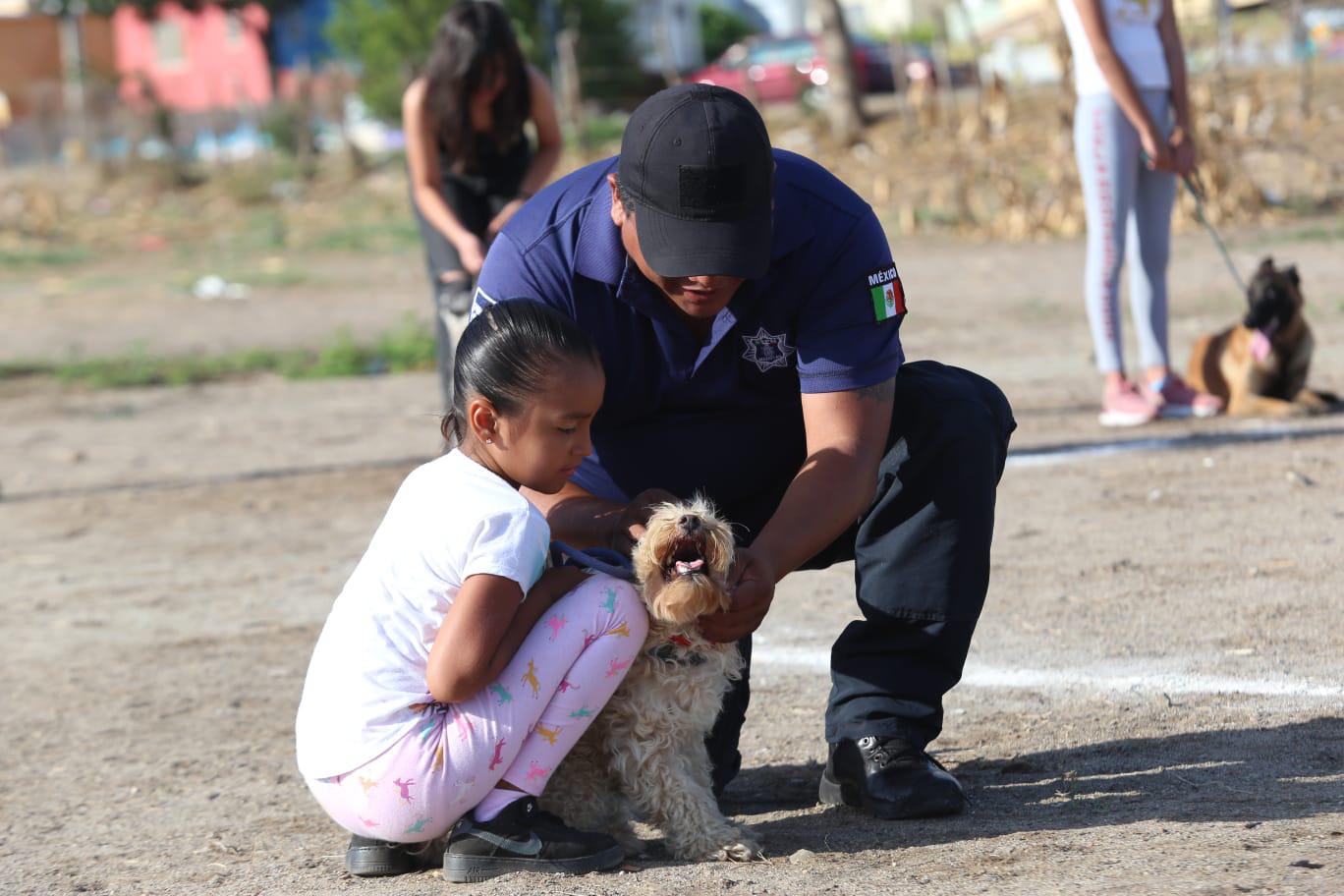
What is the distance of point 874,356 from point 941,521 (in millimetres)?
374

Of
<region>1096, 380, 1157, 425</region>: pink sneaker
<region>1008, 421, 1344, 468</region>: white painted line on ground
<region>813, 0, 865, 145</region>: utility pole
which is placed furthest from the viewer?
<region>813, 0, 865, 145</region>: utility pole

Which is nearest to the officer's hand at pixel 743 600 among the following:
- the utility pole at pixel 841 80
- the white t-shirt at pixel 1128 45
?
the white t-shirt at pixel 1128 45

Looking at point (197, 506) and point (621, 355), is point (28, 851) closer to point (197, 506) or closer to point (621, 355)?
point (621, 355)

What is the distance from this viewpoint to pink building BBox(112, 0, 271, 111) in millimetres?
49906

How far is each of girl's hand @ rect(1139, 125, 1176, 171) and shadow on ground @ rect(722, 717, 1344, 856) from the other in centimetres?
384

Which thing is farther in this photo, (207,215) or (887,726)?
(207,215)

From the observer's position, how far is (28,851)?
360 cm

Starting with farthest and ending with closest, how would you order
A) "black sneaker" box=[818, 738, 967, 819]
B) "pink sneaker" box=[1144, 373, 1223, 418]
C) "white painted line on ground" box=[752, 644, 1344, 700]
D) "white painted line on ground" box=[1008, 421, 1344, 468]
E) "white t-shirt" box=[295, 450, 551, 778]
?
"pink sneaker" box=[1144, 373, 1223, 418], "white painted line on ground" box=[1008, 421, 1344, 468], "white painted line on ground" box=[752, 644, 1344, 700], "black sneaker" box=[818, 738, 967, 819], "white t-shirt" box=[295, 450, 551, 778]

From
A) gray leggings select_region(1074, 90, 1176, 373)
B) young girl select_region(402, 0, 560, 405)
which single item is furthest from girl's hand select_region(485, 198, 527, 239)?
gray leggings select_region(1074, 90, 1176, 373)

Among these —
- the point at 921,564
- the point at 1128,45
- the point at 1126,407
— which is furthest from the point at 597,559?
the point at 1128,45

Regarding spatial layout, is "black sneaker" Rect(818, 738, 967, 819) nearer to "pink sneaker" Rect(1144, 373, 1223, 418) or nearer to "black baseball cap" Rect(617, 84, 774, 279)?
"black baseball cap" Rect(617, 84, 774, 279)

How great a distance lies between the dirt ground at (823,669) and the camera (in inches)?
125

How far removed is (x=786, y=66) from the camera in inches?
1303

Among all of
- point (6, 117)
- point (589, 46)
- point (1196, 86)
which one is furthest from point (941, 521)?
point (6, 117)
